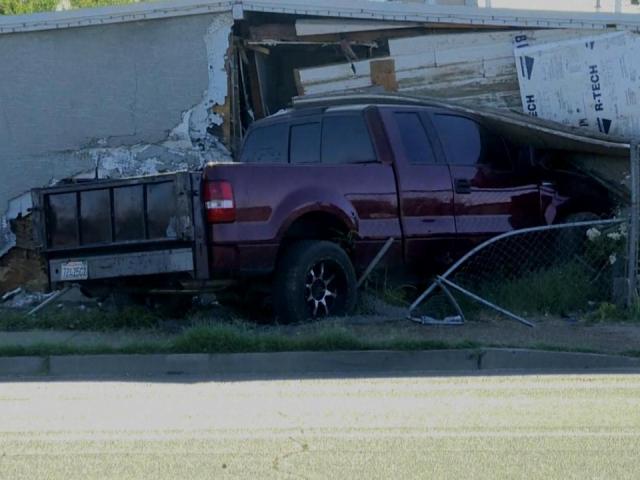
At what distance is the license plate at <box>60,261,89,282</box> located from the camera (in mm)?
10102

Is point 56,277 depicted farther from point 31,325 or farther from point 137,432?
point 137,432

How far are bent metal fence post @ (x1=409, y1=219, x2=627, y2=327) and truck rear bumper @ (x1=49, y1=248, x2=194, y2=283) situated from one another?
2.61 metres

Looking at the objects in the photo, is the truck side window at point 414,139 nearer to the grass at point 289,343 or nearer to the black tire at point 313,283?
the black tire at point 313,283

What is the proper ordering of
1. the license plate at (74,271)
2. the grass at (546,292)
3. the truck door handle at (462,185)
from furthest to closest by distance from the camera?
the truck door handle at (462,185)
the grass at (546,292)
the license plate at (74,271)

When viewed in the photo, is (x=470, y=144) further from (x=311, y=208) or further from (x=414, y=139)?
(x=311, y=208)

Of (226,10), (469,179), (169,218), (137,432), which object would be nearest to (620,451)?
(137,432)

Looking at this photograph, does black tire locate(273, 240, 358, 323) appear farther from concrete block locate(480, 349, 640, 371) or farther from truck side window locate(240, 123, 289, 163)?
concrete block locate(480, 349, 640, 371)

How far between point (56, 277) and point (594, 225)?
5.71m

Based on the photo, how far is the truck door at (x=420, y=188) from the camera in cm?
1093

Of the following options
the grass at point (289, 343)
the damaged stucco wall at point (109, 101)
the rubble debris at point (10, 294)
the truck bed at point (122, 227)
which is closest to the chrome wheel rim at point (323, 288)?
the grass at point (289, 343)

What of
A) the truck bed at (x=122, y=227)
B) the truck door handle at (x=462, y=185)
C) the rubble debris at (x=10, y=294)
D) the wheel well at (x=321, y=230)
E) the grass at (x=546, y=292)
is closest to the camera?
the truck bed at (x=122, y=227)

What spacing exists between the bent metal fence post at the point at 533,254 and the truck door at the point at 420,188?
1.29ft

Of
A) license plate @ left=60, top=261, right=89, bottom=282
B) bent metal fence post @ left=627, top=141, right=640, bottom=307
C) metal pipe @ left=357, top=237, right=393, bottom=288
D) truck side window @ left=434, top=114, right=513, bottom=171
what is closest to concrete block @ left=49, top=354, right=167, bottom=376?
license plate @ left=60, top=261, right=89, bottom=282

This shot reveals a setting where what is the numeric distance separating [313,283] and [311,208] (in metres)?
0.74
